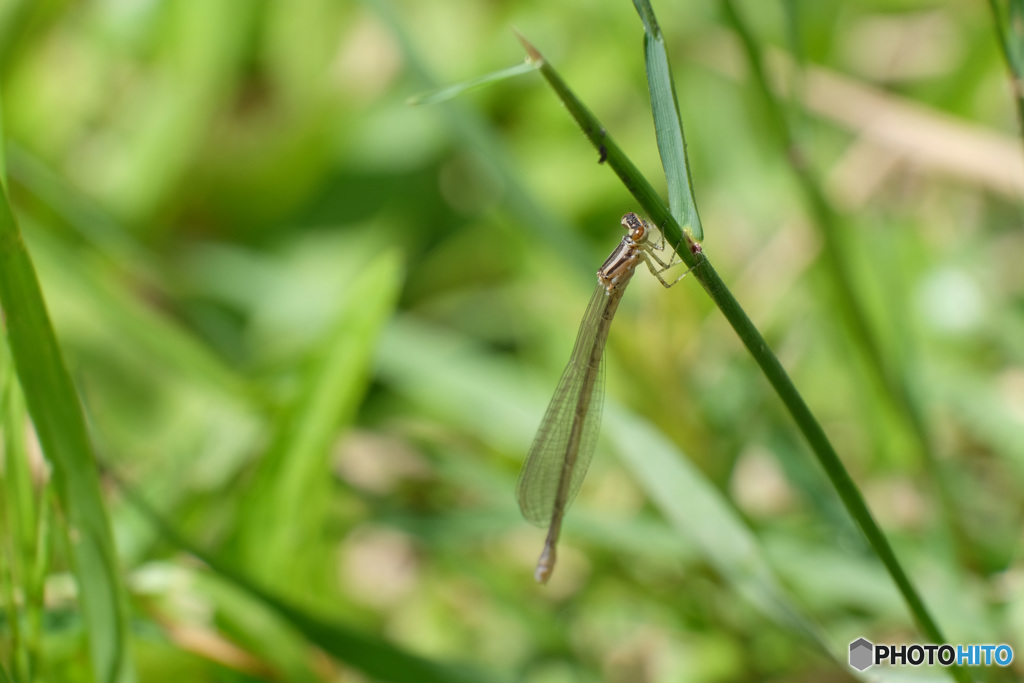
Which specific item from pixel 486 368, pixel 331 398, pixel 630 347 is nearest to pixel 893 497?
pixel 630 347

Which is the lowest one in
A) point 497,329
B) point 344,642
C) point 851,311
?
point 344,642

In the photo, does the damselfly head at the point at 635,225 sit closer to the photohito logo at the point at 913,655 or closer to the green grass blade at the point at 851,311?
the green grass blade at the point at 851,311

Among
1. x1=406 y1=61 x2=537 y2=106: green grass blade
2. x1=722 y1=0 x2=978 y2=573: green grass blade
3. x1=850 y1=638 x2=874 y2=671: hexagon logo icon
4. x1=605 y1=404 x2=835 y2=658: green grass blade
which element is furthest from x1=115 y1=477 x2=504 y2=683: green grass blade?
x1=722 y1=0 x2=978 y2=573: green grass blade

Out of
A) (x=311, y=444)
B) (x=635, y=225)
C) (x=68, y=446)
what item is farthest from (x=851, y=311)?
(x=68, y=446)

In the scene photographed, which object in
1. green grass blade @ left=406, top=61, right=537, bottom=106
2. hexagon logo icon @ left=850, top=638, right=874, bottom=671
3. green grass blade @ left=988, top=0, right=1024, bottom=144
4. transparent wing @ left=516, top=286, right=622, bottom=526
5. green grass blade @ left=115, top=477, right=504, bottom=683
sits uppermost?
green grass blade @ left=988, top=0, right=1024, bottom=144

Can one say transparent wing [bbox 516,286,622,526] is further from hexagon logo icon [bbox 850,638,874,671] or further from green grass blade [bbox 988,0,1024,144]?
green grass blade [bbox 988,0,1024,144]

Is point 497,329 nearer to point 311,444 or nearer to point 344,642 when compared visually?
point 311,444
